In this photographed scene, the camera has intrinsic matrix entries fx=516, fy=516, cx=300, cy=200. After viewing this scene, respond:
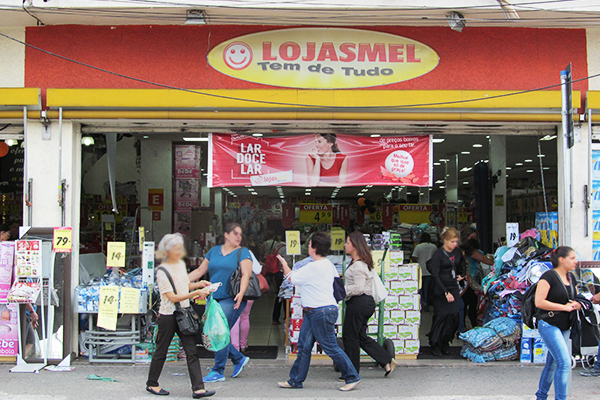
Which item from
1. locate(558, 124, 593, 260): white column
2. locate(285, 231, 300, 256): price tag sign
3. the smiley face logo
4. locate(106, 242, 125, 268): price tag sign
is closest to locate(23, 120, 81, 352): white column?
locate(106, 242, 125, 268): price tag sign

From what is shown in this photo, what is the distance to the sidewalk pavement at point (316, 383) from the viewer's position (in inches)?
203

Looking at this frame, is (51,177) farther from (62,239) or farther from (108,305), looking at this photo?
(108,305)

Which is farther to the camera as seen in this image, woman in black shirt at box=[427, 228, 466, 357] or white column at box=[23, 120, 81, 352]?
woman in black shirt at box=[427, 228, 466, 357]

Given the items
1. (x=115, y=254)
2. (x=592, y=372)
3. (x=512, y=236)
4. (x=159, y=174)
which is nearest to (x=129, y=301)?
(x=115, y=254)

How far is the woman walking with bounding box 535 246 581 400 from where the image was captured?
Answer: 4.43 m

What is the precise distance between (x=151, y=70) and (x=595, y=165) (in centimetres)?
571

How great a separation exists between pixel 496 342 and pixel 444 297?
2.66 ft

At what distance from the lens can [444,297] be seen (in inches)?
263

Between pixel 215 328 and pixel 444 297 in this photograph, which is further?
pixel 444 297

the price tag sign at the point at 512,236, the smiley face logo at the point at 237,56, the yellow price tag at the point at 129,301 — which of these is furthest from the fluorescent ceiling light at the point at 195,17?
the price tag sign at the point at 512,236

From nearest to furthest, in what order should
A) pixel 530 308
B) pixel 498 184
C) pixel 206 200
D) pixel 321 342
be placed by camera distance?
1. pixel 530 308
2. pixel 321 342
3. pixel 498 184
4. pixel 206 200

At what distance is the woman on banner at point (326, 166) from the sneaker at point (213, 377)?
269 cm

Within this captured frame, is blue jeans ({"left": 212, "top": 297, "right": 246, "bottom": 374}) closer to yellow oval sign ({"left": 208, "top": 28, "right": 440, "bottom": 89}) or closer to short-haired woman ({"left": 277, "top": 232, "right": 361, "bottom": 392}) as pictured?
short-haired woman ({"left": 277, "top": 232, "right": 361, "bottom": 392})

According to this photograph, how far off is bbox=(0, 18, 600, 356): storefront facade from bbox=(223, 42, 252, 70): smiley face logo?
0.01 meters
